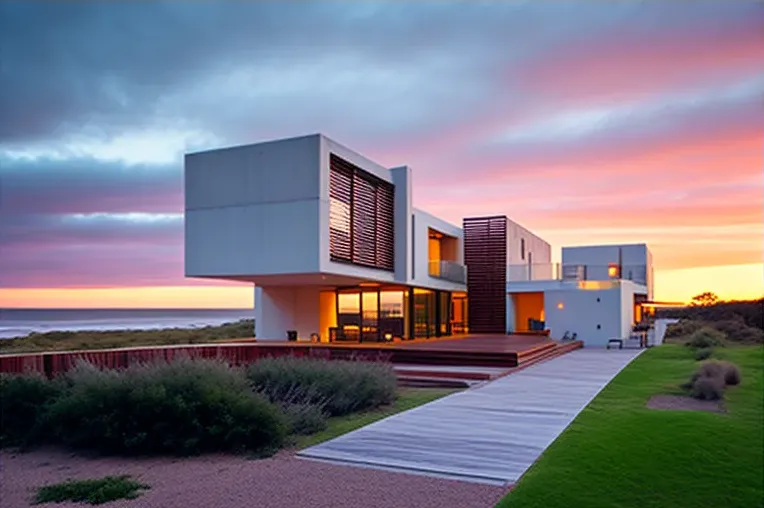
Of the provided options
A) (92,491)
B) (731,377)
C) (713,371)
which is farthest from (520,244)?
(92,491)

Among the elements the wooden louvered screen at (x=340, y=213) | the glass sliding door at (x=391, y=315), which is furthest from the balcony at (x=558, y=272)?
the wooden louvered screen at (x=340, y=213)

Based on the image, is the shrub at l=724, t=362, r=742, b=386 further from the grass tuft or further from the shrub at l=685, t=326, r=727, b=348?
the grass tuft

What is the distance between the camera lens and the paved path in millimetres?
6156

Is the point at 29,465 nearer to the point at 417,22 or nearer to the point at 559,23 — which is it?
the point at 417,22

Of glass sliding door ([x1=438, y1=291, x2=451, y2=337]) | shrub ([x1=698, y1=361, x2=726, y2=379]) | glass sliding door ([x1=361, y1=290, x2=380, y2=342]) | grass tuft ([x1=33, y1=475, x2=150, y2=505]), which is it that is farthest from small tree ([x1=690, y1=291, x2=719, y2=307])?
grass tuft ([x1=33, y1=475, x2=150, y2=505])

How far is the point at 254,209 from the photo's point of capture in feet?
54.6

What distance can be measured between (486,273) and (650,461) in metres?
20.9

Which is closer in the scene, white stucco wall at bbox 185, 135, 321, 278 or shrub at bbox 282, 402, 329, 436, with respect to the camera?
shrub at bbox 282, 402, 329, 436

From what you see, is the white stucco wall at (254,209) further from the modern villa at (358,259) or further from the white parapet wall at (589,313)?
A: the white parapet wall at (589,313)

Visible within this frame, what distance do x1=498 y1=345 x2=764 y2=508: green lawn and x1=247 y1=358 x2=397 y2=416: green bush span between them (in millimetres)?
3255

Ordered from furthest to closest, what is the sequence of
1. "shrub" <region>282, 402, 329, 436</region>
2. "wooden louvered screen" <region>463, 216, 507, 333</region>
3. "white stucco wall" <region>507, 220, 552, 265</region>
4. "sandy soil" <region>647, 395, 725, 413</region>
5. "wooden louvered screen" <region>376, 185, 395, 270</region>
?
1. "white stucco wall" <region>507, 220, 552, 265</region>
2. "wooden louvered screen" <region>463, 216, 507, 333</region>
3. "wooden louvered screen" <region>376, 185, 395, 270</region>
4. "sandy soil" <region>647, 395, 725, 413</region>
5. "shrub" <region>282, 402, 329, 436</region>

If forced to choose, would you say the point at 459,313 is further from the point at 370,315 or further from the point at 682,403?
the point at 682,403

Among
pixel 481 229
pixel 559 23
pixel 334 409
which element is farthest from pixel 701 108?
pixel 481 229

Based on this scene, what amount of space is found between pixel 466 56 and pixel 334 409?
7343 mm
